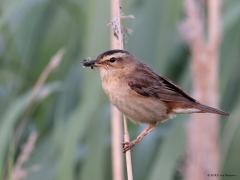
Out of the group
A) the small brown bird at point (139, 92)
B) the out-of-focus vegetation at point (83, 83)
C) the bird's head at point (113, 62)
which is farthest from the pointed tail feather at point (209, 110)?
the bird's head at point (113, 62)

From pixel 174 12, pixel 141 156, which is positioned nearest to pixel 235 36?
pixel 174 12

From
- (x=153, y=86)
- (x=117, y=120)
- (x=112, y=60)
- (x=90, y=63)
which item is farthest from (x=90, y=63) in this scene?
(x=153, y=86)

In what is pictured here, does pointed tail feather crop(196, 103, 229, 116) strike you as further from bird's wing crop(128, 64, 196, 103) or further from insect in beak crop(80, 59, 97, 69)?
insect in beak crop(80, 59, 97, 69)

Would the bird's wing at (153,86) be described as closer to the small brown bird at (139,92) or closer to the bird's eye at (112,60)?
the small brown bird at (139,92)

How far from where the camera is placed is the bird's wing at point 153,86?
128 inches

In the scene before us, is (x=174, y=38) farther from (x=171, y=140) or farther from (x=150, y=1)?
(x=171, y=140)

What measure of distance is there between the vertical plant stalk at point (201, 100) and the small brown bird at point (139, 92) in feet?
0.26

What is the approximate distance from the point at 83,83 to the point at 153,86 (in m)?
0.64

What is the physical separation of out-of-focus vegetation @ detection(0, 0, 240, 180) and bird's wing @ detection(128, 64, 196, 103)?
0.22m

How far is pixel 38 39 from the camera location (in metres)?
4.30

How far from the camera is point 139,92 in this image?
326 centimetres

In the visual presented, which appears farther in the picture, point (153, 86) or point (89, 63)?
point (153, 86)

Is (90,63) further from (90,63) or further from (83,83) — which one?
(83,83)

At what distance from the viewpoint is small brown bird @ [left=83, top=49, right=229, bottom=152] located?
10.2 ft
